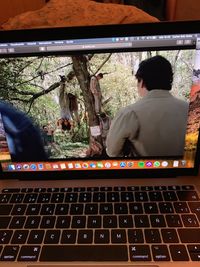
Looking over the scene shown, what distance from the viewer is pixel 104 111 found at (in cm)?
60

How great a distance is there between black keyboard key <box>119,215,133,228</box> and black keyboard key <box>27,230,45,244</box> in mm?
150

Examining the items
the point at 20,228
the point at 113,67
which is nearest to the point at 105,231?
the point at 20,228

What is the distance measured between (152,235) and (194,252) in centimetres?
8

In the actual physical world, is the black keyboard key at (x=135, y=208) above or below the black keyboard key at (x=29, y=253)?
above

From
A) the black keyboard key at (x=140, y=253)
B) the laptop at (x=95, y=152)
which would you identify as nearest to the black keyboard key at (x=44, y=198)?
the laptop at (x=95, y=152)

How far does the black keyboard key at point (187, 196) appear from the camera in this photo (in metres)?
0.60

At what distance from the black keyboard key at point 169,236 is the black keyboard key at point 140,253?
0.13ft

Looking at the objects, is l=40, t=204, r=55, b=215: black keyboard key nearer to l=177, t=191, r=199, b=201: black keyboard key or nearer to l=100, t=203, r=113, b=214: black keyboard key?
l=100, t=203, r=113, b=214: black keyboard key

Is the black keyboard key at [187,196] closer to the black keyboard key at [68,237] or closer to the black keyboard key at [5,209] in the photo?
the black keyboard key at [68,237]

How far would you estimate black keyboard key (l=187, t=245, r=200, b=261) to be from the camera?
1.61 feet

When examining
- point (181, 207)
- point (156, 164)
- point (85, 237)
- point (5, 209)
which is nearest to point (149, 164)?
point (156, 164)

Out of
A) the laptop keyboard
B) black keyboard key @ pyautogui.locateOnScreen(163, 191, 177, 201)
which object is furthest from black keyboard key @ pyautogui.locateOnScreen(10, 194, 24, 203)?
black keyboard key @ pyautogui.locateOnScreen(163, 191, 177, 201)

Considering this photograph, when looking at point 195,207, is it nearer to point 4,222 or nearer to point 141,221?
point 141,221

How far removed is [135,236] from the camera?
1.73ft
